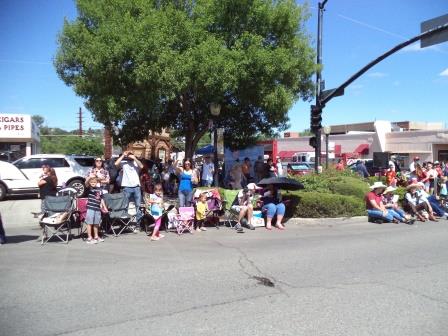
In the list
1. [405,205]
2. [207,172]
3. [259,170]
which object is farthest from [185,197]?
[405,205]

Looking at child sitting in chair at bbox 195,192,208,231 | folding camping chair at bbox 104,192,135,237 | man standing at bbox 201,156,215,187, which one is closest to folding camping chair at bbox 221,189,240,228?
child sitting in chair at bbox 195,192,208,231

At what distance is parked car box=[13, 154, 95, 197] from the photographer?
17719 millimetres

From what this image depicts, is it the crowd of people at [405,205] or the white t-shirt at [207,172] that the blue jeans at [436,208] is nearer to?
the crowd of people at [405,205]

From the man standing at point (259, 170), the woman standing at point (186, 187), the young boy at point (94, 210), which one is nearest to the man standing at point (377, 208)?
the woman standing at point (186, 187)

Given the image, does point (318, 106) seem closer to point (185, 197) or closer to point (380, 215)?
point (380, 215)

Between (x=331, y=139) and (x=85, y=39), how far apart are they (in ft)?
145

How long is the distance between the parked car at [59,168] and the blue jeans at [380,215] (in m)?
11.1

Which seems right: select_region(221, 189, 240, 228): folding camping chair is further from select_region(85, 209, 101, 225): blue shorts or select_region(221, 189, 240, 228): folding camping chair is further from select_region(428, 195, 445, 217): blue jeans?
select_region(428, 195, 445, 217): blue jeans

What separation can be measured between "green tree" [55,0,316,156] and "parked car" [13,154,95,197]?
9.95ft

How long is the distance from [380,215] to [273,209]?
3.46 m

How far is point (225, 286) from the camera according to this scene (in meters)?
6.03

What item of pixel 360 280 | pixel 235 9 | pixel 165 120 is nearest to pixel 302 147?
pixel 165 120

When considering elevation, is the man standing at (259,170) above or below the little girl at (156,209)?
above

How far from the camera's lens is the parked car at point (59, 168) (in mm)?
17719
